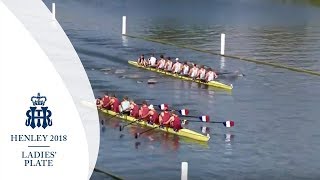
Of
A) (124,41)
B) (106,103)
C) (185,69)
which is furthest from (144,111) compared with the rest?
(124,41)

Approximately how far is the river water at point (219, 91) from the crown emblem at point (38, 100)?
55.9ft

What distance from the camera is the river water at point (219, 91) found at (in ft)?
126

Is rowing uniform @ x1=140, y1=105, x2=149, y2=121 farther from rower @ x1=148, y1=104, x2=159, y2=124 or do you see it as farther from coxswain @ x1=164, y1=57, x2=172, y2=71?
coxswain @ x1=164, y1=57, x2=172, y2=71

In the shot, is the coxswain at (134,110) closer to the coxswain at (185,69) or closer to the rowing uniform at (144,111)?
the rowing uniform at (144,111)

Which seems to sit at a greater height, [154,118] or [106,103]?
[106,103]

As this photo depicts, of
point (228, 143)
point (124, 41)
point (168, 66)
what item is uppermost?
point (124, 41)

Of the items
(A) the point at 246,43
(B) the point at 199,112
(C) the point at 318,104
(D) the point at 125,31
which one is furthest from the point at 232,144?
(D) the point at 125,31

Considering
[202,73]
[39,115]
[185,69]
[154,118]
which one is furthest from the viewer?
[185,69]

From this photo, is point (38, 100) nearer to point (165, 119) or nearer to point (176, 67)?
point (165, 119)

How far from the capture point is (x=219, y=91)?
184 feet

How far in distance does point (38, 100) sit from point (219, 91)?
128ft

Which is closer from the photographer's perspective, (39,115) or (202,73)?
(39,115)

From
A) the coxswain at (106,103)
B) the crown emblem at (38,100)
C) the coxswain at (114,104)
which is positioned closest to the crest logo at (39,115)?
the crown emblem at (38,100)

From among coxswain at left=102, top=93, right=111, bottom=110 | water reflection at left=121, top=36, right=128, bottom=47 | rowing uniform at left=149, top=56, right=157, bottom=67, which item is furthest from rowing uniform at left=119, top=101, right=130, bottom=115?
water reflection at left=121, top=36, right=128, bottom=47
